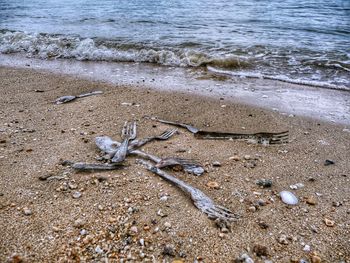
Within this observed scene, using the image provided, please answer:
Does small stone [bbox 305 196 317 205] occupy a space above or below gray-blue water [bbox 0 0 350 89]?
below

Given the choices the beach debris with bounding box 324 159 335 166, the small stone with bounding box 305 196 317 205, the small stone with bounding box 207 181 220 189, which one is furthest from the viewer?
the beach debris with bounding box 324 159 335 166

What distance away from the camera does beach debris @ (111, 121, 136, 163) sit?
141 inches

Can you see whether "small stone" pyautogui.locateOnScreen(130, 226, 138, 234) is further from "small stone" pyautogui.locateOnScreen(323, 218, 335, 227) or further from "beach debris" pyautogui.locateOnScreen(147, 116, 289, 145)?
"beach debris" pyautogui.locateOnScreen(147, 116, 289, 145)

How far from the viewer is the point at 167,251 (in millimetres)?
2393

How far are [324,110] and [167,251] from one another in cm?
450

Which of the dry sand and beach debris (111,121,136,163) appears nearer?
the dry sand

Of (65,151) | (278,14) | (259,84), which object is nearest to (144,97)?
(65,151)

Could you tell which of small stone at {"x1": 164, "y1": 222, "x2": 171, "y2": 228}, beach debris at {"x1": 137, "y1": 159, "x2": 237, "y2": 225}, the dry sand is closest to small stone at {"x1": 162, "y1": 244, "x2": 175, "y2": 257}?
the dry sand

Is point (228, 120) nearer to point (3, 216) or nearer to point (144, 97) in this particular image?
point (144, 97)

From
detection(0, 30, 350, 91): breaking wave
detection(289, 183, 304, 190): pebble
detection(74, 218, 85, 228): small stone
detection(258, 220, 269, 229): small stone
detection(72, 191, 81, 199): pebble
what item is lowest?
detection(289, 183, 304, 190): pebble

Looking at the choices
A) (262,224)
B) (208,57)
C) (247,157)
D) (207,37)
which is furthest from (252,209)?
(207,37)

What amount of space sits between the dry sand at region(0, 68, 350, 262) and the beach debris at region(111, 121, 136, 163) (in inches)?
4.9

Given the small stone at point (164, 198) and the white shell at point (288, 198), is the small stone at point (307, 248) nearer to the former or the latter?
the white shell at point (288, 198)

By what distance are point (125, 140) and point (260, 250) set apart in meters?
2.35
